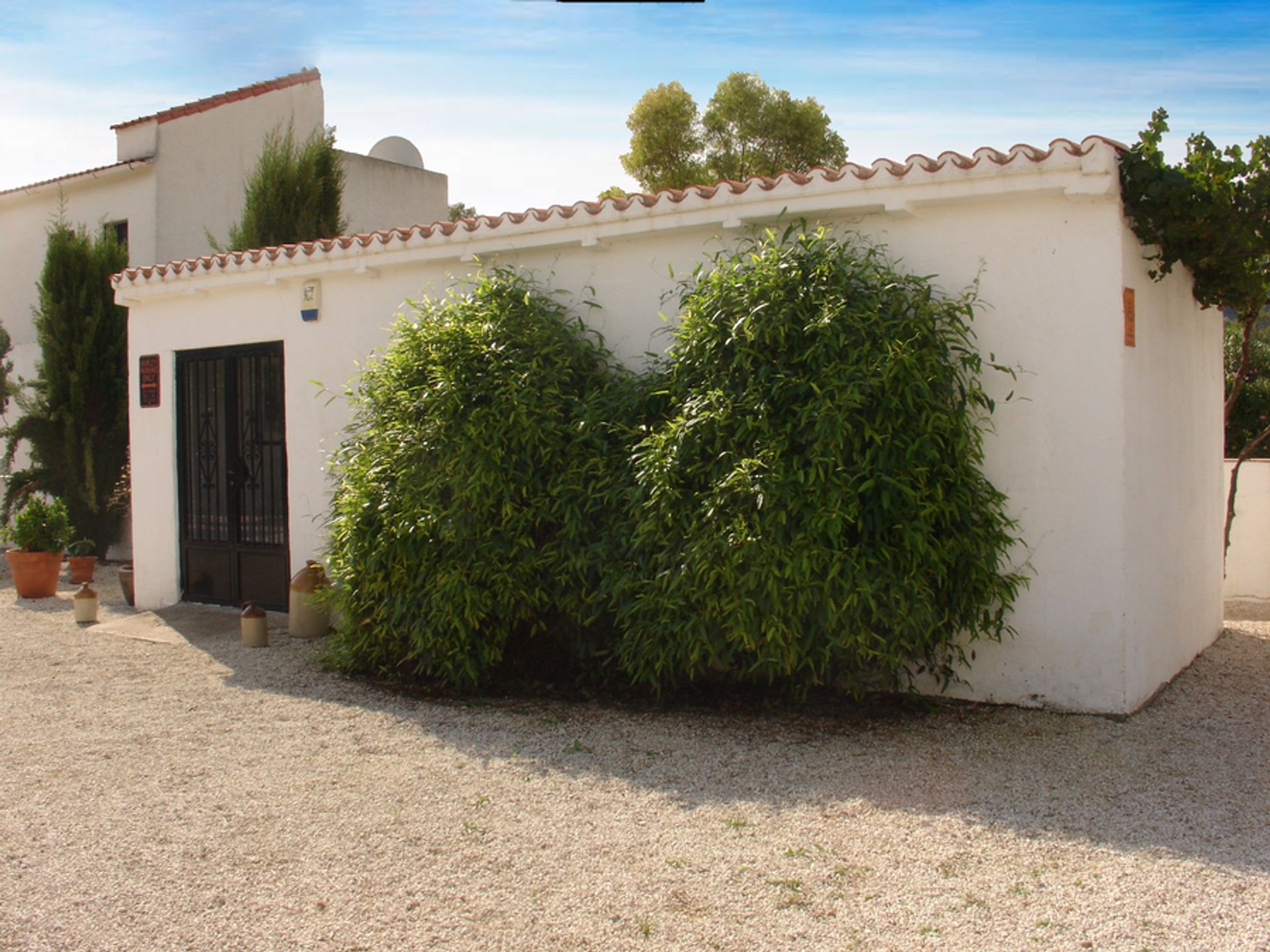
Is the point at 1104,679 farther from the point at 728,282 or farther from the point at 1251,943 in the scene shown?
the point at 728,282

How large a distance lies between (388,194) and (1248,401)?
1200cm

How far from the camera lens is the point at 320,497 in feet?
25.8

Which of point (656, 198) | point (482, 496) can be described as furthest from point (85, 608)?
point (656, 198)

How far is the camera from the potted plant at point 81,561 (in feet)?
35.6

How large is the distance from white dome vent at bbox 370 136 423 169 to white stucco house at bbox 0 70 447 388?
0.90m

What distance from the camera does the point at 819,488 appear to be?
4.88 m

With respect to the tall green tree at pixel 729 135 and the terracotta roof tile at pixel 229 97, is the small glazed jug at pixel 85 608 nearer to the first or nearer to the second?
the terracotta roof tile at pixel 229 97

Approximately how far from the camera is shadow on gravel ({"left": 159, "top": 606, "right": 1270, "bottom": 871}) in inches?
158

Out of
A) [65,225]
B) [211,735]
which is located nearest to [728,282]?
[211,735]

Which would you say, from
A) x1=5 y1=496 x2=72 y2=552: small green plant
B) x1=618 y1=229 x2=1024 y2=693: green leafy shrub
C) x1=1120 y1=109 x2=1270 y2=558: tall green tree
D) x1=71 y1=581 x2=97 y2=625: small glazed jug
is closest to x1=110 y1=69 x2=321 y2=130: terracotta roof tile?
x1=5 y1=496 x2=72 y2=552: small green plant

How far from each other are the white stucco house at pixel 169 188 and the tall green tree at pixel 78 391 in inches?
48.2

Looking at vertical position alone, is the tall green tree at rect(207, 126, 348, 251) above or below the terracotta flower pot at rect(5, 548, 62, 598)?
above

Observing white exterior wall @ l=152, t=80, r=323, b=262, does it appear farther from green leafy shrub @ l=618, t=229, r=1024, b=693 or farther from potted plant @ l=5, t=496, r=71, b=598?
green leafy shrub @ l=618, t=229, r=1024, b=693

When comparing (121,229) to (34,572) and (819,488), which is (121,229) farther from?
(819,488)
